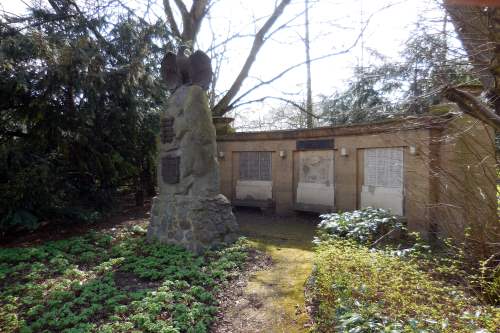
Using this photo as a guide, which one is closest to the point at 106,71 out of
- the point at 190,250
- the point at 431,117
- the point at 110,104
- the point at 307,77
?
the point at 110,104

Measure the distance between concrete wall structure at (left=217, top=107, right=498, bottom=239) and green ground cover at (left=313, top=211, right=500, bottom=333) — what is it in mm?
744

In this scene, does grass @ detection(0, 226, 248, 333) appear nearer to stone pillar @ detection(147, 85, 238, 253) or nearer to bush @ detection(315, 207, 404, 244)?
stone pillar @ detection(147, 85, 238, 253)

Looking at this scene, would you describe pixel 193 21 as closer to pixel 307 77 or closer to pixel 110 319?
pixel 307 77

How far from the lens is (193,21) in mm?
13492

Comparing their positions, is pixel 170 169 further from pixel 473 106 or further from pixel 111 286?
pixel 473 106

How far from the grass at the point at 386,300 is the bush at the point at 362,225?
4.92 ft

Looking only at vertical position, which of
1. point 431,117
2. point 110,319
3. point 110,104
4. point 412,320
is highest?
point 110,104

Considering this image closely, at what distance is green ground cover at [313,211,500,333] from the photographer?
2473 mm

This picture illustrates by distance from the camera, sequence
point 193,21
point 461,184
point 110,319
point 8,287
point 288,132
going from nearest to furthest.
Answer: point 110,319 → point 461,184 → point 8,287 → point 288,132 → point 193,21

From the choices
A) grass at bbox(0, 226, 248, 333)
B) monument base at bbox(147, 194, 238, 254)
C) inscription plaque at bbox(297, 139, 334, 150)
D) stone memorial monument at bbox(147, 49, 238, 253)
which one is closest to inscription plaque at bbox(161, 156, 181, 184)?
stone memorial monument at bbox(147, 49, 238, 253)

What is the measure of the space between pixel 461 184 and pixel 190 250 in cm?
366

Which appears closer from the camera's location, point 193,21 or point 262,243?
Answer: point 262,243

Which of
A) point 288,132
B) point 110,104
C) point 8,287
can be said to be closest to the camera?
point 8,287

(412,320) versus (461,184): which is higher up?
(461,184)
